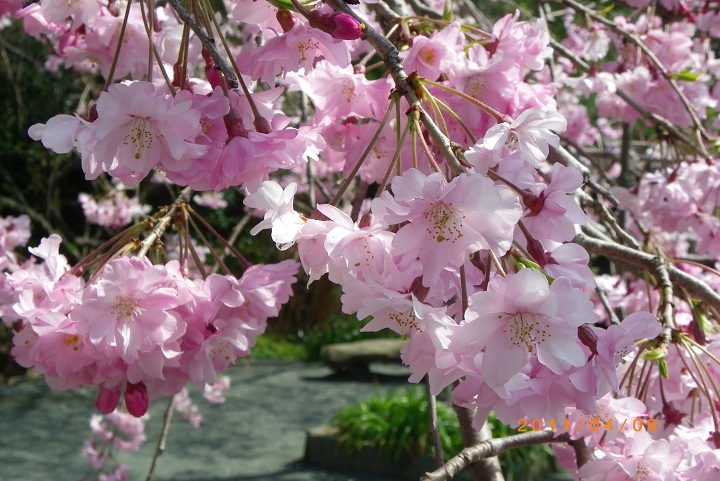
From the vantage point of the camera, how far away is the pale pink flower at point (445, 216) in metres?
0.68

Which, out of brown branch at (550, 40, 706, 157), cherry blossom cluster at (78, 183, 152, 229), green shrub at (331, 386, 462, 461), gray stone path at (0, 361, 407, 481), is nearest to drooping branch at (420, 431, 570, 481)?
brown branch at (550, 40, 706, 157)

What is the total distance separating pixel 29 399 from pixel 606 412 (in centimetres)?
802

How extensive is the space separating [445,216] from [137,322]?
1.75 feet

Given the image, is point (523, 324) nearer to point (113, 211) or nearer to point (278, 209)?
point (278, 209)

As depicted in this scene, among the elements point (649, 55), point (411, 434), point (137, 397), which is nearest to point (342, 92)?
point (137, 397)

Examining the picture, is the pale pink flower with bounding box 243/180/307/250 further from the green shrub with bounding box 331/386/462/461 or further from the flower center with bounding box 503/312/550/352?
the green shrub with bounding box 331/386/462/461

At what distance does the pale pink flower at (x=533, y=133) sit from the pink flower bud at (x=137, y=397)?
71cm

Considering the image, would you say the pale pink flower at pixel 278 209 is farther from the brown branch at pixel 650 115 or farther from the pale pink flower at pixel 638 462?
the brown branch at pixel 650 115

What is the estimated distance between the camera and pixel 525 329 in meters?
0.73

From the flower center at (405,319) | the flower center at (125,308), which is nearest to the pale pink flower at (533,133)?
the flower center at (405,319)

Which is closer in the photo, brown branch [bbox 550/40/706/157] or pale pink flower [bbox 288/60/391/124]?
pale pink flower [bbox 288/60/391/124]

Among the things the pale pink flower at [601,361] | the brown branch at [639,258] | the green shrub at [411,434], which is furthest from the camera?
the green shrub at [411,434]

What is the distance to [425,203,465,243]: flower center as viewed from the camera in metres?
0.71

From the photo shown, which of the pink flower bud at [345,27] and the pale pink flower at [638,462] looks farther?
the pale pink flower at [638,462]
